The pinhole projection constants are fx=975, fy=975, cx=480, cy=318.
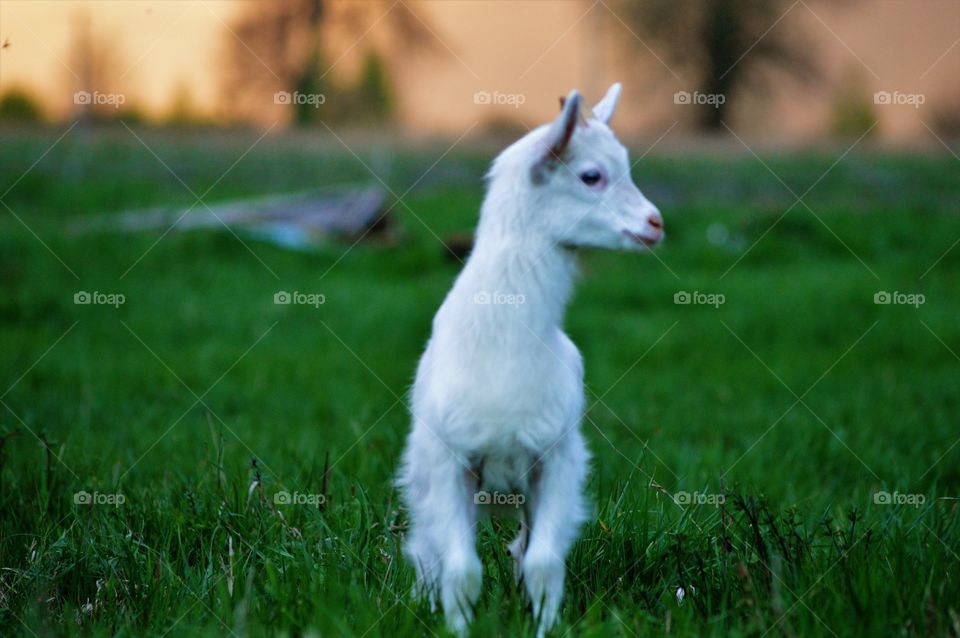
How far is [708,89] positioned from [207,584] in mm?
30741

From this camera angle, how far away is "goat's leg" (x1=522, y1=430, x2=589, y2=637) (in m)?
2.95

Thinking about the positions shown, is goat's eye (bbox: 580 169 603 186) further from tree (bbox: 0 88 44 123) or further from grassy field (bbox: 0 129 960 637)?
tree (bbox: 0 88 44 123)

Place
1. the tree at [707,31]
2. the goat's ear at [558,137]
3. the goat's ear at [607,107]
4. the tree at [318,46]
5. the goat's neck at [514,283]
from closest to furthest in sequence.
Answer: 1. the goat's ear at [558,137]
2. the goat's neck at [514,283]
3. the goat's ear at [607,107]
4. the tree at [318,46]
5. the tree at [707,31]

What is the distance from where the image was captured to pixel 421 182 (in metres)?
17.1

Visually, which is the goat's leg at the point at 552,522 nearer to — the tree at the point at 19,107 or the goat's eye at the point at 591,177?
the goat's eye at the point at 591,177

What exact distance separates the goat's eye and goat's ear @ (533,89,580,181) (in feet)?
0.31

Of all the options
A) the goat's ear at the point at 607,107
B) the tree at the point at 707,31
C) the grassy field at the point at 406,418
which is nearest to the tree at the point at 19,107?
the grassy field at the point at 406,418

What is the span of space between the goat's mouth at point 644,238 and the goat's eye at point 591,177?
0.60ft

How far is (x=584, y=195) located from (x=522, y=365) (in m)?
0.57

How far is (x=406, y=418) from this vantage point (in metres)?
6.05

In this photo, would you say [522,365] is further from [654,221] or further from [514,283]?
[654,221]

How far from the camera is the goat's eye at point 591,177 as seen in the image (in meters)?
3.06

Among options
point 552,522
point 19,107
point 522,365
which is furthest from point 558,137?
point 19,107

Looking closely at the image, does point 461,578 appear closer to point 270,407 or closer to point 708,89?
point 270,407
